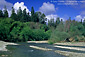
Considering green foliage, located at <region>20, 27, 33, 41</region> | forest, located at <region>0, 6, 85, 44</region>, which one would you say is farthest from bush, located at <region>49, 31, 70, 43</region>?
green foliage, located at <region>20, 27, 33, 41</region>

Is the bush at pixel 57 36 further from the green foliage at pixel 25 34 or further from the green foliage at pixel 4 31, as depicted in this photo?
the green foliage at pixel 4 31

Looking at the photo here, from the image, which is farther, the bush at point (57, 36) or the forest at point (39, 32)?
the forest at point (39, 32)

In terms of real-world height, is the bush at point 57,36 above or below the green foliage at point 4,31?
below

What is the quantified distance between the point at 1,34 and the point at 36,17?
53.9 metres

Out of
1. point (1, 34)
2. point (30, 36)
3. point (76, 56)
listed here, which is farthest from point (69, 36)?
point (76, 56)

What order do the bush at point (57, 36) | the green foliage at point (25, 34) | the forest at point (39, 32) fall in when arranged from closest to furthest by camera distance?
the bush at point (57, 36)
the forest at point (39, 32)
the green foliage at point (25, 34)

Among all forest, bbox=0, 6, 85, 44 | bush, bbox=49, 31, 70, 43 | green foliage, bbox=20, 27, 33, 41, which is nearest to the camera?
bush, bbox=49, 31, 70, 43

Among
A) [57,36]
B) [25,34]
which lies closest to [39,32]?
[25,34]

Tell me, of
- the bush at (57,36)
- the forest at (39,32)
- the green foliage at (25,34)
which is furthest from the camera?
the green foliage at (25,34)

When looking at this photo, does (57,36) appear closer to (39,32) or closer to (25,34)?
(25,34)

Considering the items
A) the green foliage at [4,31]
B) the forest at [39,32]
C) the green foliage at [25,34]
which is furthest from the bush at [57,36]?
the green foliage at [4,31]

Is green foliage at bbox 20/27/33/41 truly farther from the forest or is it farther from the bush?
the bush

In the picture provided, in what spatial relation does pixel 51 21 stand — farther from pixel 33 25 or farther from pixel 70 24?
pixel 70 24

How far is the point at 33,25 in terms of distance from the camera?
4026 inches
